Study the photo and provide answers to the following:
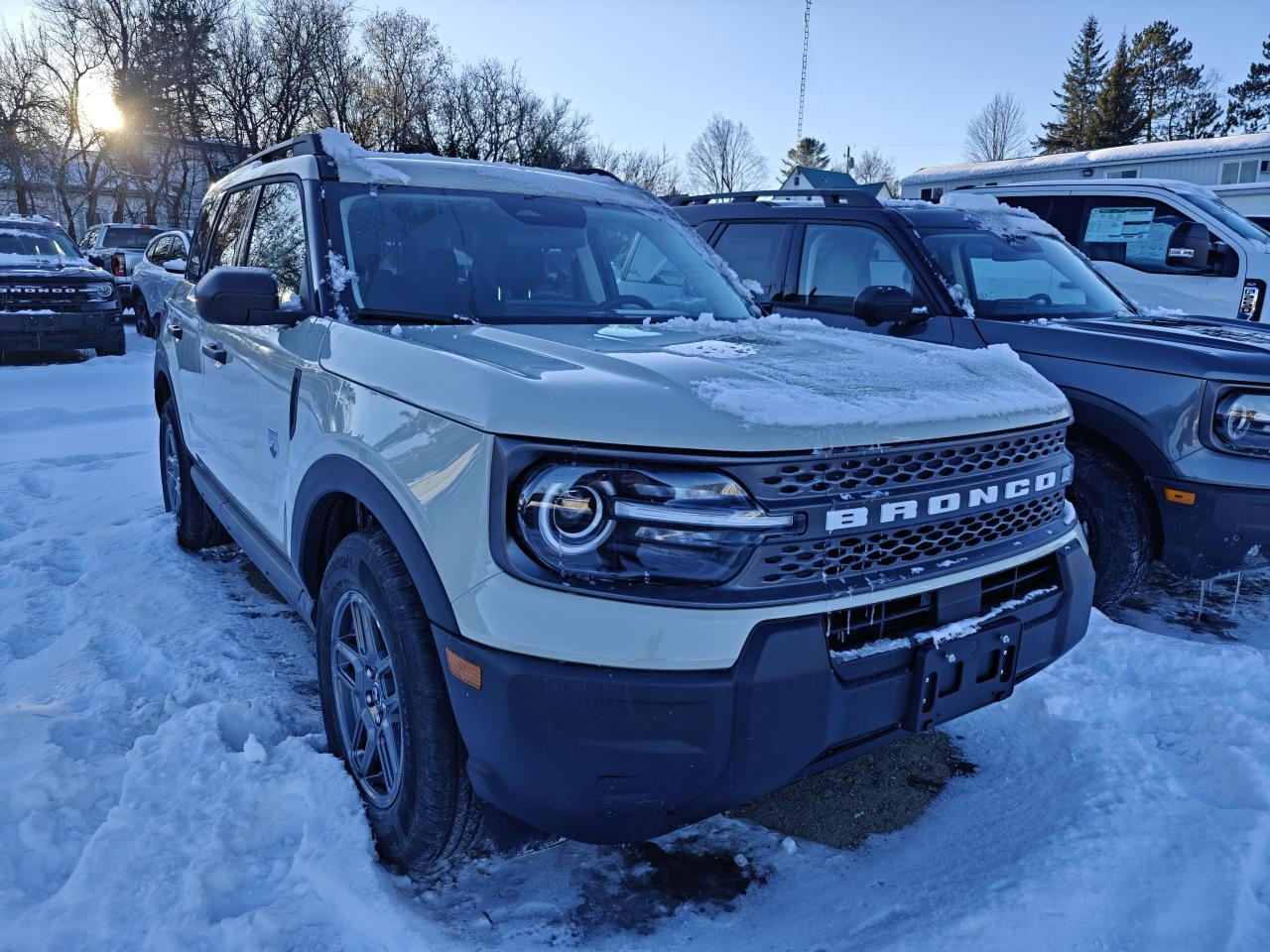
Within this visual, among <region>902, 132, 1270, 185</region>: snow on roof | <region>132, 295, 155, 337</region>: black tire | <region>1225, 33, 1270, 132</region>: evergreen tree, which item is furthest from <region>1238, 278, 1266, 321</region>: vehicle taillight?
<region>1225, 33, 1270, 132</region>: evergreen tree

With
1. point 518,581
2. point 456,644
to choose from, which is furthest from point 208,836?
point 518,581

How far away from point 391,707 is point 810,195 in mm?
4262

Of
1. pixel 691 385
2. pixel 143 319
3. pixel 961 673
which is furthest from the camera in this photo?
pixel 143 319

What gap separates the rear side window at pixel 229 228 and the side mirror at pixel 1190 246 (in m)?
5.91

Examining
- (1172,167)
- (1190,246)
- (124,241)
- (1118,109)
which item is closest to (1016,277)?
(1190,246)

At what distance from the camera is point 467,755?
1.93 m

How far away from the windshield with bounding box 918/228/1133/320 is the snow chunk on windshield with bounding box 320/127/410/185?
3039 mm

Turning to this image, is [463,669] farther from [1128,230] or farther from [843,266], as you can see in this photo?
[1128,230]

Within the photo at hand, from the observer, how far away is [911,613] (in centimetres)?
202

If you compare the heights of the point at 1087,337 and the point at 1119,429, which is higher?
the point at 1087,337

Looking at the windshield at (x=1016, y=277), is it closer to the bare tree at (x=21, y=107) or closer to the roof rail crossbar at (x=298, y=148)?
the roof rail crossbar at (x=298, y=148)

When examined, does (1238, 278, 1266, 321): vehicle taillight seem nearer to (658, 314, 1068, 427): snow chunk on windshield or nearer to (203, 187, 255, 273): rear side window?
(658, 314, 1068, 427): snow chunk on windshield

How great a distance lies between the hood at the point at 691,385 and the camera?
5.86 feet

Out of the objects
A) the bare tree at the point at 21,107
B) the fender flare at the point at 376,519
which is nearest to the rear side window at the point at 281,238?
the fender flare at the point at 376,519
